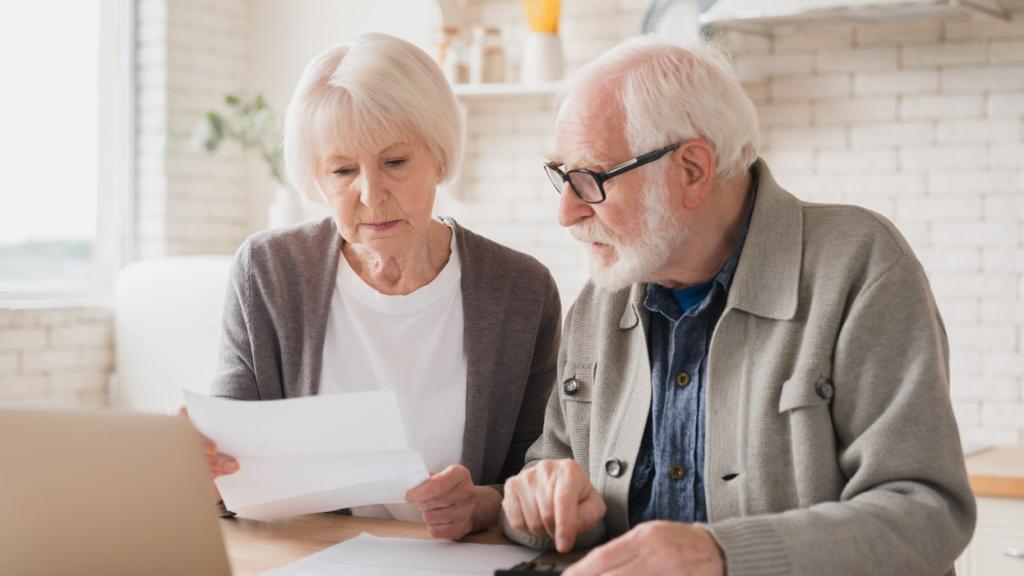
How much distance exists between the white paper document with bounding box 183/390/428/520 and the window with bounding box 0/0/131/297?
2.90 m

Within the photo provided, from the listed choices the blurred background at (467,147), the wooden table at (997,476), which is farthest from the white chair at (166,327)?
the wooden table at (997,476)

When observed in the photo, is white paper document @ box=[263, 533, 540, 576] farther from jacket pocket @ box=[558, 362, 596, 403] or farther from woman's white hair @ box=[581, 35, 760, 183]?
woman's white hair @ box=[581, 35, 760, 183]

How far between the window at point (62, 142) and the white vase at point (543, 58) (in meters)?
1.67

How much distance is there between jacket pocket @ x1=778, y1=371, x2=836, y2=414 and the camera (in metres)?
1.40

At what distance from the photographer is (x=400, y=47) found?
2.00m

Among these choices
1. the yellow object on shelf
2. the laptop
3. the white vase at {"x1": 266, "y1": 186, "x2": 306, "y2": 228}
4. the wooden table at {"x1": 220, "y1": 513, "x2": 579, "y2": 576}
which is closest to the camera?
the laptop

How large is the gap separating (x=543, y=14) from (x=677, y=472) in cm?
254

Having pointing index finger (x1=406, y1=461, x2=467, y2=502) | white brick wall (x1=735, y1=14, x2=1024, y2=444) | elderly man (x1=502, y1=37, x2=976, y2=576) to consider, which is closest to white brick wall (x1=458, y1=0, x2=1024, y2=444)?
white brick wall (x1=735, y1=14, x2=1024, y2=444)

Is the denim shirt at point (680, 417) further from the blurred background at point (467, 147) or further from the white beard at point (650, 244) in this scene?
the blurred background at point (467, 147)

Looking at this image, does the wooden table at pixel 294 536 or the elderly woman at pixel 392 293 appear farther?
the elderly woman at pixel 392 293

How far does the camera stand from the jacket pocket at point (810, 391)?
1404mm

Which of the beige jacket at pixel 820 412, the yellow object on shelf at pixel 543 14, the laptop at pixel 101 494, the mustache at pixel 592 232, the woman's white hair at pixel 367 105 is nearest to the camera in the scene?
the laptop at pixel 101 494

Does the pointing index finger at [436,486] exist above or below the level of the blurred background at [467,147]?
below

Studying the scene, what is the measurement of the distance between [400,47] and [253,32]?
296cm
